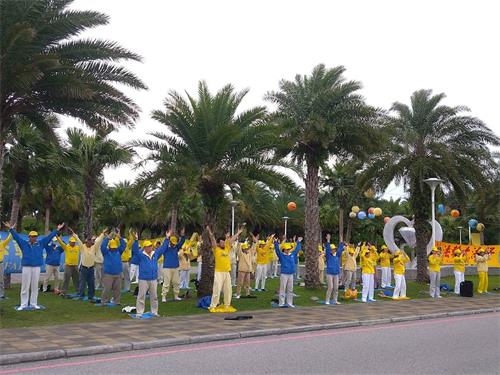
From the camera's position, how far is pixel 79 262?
16.8 m

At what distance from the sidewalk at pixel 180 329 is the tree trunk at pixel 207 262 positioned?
2.73 meters

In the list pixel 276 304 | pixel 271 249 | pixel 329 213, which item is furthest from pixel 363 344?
pixel 329 213

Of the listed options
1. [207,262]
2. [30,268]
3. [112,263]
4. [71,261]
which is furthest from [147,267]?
[71,261]

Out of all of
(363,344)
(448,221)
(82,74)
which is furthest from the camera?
(448,221)

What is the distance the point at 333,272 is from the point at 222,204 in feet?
13.3

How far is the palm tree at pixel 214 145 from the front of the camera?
15.8 meters

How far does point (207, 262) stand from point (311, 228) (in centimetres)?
618

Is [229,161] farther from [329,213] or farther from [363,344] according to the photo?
[329,213]

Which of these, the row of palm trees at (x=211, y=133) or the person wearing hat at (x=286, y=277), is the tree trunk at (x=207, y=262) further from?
the person wearing hat at (x=286, y=277)

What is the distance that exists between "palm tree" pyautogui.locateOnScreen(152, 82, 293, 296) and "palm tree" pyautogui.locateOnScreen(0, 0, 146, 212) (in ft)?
6.70

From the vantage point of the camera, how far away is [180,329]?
10.4 metres

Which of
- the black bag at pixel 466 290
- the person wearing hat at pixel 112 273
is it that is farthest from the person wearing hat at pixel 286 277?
the black bag at pixel 466 290

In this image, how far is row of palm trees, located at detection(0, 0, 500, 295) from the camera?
1251cm

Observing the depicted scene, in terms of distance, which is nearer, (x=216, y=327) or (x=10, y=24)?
(x=216, y=327)
